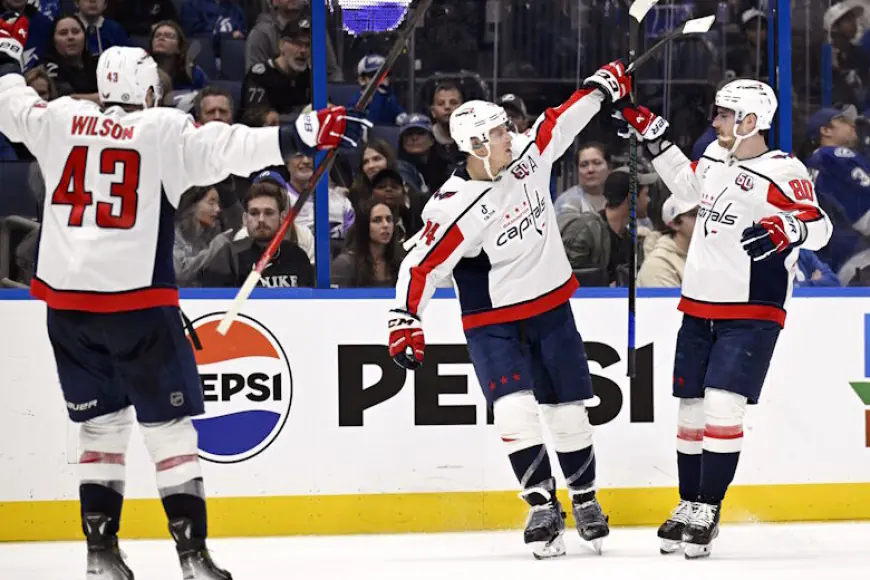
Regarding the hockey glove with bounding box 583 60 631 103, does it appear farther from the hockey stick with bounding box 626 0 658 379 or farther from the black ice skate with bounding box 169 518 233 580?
the black ice skate with bounding box 169 518 233 580

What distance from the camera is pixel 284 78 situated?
4871 mm

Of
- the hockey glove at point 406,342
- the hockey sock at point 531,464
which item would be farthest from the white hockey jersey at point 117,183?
the hockey sock at point 531,464

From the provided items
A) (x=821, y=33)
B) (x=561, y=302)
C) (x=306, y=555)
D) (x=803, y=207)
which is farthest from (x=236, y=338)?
(x=821, y=33)

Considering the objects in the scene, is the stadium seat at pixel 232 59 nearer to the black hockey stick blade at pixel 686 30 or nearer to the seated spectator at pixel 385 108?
the seated spectator at pixel 385 108

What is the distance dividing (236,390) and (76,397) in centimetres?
99

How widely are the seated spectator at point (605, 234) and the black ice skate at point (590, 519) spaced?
0.86 meters

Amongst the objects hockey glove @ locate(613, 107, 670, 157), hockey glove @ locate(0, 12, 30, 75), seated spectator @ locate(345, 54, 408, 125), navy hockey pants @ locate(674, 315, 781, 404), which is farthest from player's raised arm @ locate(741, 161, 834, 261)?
hockey glove @ locate(0, 12, 30, 75)

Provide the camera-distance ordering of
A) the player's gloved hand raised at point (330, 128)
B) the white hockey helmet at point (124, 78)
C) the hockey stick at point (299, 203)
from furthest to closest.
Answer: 1. the hockey stick at point (299, 203)
2. the white hockey helmet at point (124, 78)
3. the player's gloved hand raised at point (330, 128)

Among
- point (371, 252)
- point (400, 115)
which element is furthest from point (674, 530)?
point (400, 115)

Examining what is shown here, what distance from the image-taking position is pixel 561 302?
4.45 metres

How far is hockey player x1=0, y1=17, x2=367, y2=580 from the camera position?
368 cm

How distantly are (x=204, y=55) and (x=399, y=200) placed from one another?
807 mm

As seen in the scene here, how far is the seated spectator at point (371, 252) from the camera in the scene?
16.0 feet

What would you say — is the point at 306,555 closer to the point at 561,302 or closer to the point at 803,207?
the point at 561,302
